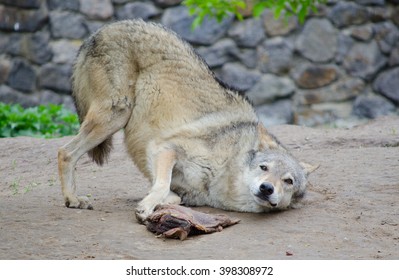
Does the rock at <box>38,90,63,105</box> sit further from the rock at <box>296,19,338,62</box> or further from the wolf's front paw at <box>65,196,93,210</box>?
the wolf's front paw at <box>65,196,93,210</box>

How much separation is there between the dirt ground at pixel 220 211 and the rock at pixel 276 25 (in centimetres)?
352

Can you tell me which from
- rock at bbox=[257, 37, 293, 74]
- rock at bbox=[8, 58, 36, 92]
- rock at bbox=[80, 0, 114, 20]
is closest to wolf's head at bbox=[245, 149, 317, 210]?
rock at bbox=[257, 37, 293, 74]

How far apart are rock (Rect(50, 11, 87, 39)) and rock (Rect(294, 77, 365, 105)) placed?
3373 mm

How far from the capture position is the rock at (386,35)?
10945 mm

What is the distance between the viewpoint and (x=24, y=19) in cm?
1079

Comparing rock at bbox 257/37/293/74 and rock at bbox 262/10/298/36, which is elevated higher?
rock at bbox 262/10/298/36

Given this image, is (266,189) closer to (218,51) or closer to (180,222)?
(180,222)

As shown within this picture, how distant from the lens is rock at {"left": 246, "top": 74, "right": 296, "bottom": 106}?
1084 centimetres

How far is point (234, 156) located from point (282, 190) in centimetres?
49

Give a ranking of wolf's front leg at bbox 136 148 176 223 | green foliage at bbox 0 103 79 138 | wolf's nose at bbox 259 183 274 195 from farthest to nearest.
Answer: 1. green foliage at bbox 0 103 79 138
2. wolf's nose at bbox 259 183 274 195
3. wolf's front leg at bbox 136 148 176 223

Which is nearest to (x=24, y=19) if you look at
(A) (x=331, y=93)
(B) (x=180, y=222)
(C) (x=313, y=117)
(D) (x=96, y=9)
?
(D) (x=96, y=9)

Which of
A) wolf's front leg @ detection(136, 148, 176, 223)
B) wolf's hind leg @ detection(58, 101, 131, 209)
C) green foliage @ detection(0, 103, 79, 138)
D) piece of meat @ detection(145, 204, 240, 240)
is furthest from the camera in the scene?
green foliage @ detection(0, 103, 79, 138)

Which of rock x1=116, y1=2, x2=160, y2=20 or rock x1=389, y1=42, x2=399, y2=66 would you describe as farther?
rock x1=389, y1=42, x2=399, y2=66

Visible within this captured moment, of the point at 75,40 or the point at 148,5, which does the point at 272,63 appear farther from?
the point at 75,40
